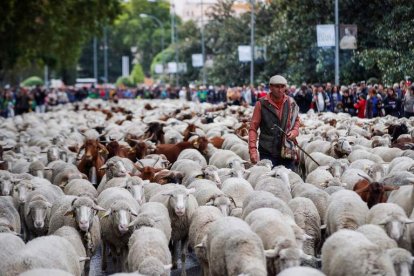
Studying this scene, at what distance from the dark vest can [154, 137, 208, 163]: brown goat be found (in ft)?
18.8

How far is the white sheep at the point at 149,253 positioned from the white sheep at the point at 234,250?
19.5 inches

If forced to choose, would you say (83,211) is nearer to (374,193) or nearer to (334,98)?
(374,193)

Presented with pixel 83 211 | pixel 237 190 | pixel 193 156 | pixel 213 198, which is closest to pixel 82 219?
pixel 83 211

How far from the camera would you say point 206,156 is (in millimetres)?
18828

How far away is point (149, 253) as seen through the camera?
943cm

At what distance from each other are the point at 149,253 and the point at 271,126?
3.98 meters

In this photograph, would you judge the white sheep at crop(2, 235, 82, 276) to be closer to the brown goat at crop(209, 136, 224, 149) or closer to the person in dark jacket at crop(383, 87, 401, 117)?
the brown goat at crop(209, 136, 224, 149)

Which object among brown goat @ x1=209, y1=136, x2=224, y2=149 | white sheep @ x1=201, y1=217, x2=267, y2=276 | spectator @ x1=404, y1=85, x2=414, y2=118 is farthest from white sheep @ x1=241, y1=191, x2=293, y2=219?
spectator @ x1=404, y1=85, x2=414, y2=118

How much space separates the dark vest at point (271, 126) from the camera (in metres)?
12.8

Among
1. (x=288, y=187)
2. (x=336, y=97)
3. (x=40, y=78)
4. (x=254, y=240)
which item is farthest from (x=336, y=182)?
(x=40, y=78)

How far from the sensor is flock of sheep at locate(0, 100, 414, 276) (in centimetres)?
880

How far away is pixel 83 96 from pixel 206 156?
55.8 m

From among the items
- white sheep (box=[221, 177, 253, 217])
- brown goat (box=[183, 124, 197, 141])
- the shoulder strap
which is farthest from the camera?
brown goat (box=[183, 124, 197, 141])

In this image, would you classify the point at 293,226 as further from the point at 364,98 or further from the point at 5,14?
the point at 5,14
